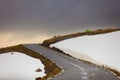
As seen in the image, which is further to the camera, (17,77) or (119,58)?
(119,58)

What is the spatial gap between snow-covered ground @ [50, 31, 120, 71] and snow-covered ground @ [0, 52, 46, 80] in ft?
32.4

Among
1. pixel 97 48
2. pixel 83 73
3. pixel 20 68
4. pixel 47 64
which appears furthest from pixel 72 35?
pixel 83 73

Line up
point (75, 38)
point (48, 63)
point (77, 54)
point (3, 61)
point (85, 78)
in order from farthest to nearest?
point (75, 38) < point (77, 54) < point (3, 61) < point (48, 63) < point (85, 78)

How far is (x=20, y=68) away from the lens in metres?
51.7

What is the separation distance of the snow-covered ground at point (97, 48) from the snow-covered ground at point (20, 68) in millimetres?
9865

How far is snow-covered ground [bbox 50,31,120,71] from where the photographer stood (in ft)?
189

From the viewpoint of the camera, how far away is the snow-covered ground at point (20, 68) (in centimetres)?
4478

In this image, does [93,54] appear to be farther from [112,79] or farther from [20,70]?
[112,79]

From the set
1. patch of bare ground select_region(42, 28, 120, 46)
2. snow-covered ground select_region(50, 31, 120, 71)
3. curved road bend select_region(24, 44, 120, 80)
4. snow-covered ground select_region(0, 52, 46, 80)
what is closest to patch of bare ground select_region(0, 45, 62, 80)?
snow-covered ground select_region(0, 52, 46, 80)

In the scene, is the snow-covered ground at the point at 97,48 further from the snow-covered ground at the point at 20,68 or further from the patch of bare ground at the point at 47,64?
the snow-covered ground at the point at 20,68

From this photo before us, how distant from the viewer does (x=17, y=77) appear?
4438 centimetres

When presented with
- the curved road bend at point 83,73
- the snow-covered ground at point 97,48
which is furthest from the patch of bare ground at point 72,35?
the curved road bend at point 83,73

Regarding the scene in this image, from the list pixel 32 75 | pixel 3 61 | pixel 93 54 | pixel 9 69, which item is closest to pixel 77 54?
pixel 93 54

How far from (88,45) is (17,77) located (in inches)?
1212
